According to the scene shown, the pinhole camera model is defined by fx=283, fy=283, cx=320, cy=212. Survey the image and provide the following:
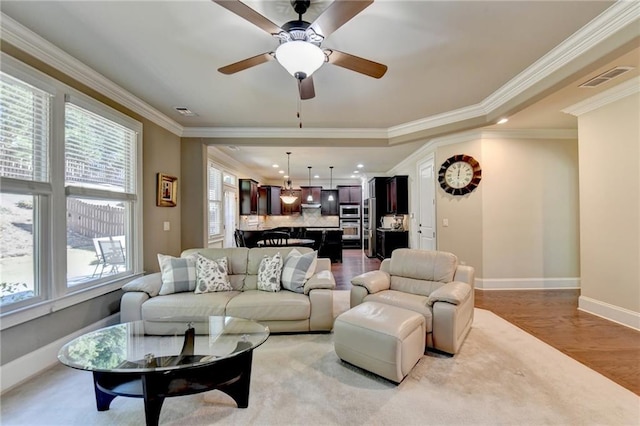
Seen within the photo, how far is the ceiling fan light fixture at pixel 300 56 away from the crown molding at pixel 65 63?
2087mm

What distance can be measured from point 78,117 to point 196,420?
9.77ft

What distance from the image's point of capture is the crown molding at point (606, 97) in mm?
3082

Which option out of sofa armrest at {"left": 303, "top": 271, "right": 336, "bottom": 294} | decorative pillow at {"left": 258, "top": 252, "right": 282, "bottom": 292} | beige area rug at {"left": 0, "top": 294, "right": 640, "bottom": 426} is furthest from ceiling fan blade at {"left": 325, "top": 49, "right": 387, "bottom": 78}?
beige area rug at {"left": 0, "top": 294, "right": 640, "bottom": 426}

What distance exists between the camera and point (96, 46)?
246 centimetres

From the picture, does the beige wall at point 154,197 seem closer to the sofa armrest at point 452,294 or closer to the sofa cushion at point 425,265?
the sofa cushion at point 425,265

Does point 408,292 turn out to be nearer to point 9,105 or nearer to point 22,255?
point 22,255

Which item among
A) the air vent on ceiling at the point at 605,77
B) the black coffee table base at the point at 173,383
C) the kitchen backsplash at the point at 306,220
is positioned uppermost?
the air vent on ceiling at the point at 605,77

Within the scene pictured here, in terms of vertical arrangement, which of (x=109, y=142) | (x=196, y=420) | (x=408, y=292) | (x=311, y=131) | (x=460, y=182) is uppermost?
(x=311, y=131)

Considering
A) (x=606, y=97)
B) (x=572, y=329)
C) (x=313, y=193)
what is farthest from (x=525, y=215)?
(x=313, y=193)

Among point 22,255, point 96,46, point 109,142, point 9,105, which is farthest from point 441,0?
point 22,255

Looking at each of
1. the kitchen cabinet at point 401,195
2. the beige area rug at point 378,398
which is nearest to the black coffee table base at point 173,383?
the beige area rug at point 378,398

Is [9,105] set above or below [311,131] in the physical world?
below

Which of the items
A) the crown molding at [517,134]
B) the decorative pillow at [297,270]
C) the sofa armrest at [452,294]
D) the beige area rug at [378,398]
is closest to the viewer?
the beige area rug at [378,398]

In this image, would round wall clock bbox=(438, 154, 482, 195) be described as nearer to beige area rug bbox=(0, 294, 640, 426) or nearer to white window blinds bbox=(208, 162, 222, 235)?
beige area rug bbox=(0, 294, 640, 426)
